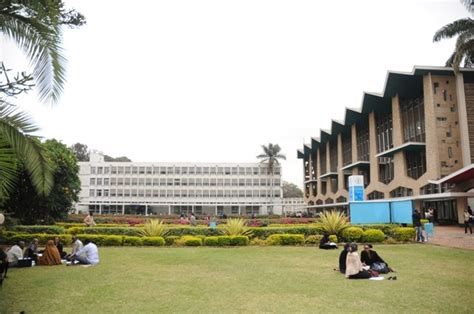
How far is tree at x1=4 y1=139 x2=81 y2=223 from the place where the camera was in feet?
67.5

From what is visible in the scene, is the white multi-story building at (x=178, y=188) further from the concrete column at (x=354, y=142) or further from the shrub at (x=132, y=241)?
the shrub at (x=132, y=241)

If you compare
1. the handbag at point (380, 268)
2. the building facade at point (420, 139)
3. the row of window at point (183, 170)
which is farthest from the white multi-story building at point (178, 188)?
the handbag at point (380, 268)

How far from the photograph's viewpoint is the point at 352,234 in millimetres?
16781

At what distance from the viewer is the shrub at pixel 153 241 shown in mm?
16625

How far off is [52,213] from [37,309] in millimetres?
19080

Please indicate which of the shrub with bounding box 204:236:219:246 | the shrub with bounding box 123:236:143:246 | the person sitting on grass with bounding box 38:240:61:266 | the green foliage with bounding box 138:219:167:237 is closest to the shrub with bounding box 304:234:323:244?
the shrub with bounding box 204:236:219:246

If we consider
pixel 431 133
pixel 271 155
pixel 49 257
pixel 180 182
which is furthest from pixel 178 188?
pixel 49 257

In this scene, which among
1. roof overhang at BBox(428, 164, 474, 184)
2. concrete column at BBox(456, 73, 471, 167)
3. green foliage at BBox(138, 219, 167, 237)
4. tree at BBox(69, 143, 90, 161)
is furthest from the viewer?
tree at BBox(69, 143, 90, 161)

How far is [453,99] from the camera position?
29.8 meters

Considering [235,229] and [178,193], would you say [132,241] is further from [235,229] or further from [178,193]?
[178,193]

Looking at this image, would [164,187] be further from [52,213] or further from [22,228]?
[22,228]

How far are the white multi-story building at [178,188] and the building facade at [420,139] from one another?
26.4m

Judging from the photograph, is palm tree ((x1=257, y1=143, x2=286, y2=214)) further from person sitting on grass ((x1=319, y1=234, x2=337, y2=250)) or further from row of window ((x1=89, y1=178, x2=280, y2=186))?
person sitting on grass ((x1=319, y1=234, x2=337, y2=250))

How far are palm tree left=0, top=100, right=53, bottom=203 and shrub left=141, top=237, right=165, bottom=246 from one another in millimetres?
10996
